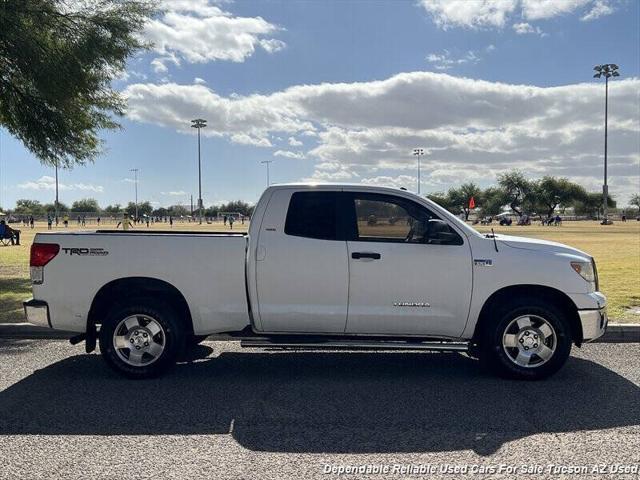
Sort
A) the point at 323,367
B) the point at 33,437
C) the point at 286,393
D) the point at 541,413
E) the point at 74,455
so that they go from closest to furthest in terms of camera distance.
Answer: the point at 74,455, the point at 33,437, the point at 541,413, the point at 286,393, the point at 323,367

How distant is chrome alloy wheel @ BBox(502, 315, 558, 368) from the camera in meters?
5.49

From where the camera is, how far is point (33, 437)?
4184 mm

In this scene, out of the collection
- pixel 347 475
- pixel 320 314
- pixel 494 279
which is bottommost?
pixel 347 475

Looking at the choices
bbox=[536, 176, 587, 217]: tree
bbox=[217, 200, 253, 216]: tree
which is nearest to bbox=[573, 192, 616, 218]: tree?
bbox=[536, 176, 587, 217]: tree

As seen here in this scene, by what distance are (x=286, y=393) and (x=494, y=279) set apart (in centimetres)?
229

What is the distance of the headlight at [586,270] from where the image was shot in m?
5.49

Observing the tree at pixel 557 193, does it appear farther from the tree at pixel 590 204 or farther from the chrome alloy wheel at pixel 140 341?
the chrome alloy wheel at pixel 140 341

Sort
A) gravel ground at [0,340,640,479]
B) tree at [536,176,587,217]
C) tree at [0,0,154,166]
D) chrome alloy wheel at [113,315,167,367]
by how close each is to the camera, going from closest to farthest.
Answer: gravel ground at [0,340,640,479] → chrome alloy wheel at [113,315,167,367] → tree at [0,0,154,166] → tree at [536,176,587,217]

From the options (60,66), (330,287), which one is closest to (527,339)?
(330,287)

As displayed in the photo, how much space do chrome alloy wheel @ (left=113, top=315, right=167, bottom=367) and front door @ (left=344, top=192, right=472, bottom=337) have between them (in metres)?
1.94

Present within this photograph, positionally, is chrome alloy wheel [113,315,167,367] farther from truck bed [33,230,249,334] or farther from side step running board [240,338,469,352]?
side step running board [240,338,469,352]

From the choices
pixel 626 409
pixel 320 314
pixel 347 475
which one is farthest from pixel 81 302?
pixel 626 409

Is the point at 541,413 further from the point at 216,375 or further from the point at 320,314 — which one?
the point at 216,375

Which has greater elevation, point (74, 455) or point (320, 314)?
point (320, 314)
